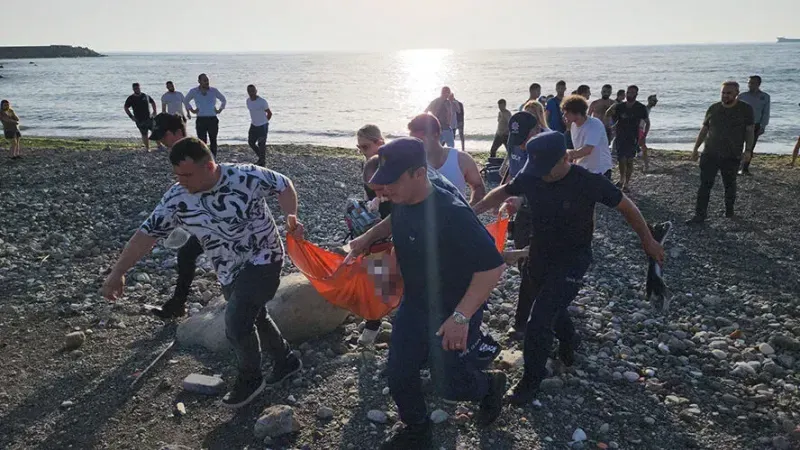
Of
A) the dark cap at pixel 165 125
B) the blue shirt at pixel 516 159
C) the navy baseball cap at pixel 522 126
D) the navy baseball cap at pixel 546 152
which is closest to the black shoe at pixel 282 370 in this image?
the navy baseball cap at pixel 546 152

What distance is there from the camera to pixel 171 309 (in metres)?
5.78

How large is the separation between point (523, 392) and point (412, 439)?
1.07 m

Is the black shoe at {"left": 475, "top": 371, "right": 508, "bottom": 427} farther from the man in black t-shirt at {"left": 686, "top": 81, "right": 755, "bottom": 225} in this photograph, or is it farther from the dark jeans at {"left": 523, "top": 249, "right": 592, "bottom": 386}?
the man in black t-shirt at {"left": 686, "top": 81, "right": 755, "bottom": 225}

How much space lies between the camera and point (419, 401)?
11.9 feet

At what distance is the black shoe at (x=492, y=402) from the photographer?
3962 mm

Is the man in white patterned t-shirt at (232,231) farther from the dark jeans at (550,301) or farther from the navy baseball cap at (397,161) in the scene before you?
the dark jeans at (550,301)

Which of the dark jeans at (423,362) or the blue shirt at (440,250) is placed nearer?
the blue shirt at (440,250)

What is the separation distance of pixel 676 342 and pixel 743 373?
606 millimetres

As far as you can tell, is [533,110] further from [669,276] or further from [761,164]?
[761,164]

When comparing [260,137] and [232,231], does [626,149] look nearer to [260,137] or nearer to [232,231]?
[260,137]

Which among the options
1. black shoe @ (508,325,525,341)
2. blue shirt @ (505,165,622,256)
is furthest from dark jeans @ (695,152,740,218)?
blue shirt @ (505,165,622,256)

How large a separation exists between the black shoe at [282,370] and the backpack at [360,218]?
1387 mm

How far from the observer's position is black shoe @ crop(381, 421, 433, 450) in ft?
12.1

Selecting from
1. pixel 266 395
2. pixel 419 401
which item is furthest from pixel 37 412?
pixel 419 401
